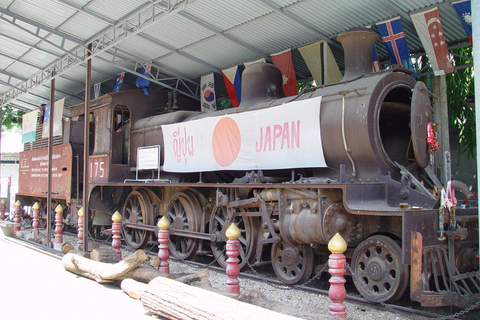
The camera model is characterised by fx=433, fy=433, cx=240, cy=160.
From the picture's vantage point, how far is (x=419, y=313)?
488 cm

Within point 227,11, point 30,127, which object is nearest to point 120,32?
point 227,11

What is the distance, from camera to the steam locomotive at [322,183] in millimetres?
5082

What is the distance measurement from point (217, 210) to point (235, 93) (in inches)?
178

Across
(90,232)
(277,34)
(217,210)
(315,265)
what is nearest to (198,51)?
(277,34)

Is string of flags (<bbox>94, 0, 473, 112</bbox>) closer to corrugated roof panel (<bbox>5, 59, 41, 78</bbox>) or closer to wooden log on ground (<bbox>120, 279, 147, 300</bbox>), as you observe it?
corrugated roof panel (<bbox>5, 59, 41, 78</bbox>)

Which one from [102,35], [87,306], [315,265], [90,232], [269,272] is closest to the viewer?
[87,306]

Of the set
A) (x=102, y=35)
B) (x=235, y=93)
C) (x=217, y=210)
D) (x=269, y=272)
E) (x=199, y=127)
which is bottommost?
(x=269, y=272)

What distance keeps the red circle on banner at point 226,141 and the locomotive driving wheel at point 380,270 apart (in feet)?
9.48

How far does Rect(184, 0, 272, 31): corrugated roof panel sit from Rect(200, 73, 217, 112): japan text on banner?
106 inches

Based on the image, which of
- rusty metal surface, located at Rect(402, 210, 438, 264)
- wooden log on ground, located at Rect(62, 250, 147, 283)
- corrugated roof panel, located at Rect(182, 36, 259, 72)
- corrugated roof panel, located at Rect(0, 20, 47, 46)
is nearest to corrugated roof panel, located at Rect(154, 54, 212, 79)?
corrugated roof panel, located at Rect(182, 36, 259, 72)

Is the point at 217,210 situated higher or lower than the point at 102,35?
lower

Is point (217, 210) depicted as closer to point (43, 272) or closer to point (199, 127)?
point (199, 127)

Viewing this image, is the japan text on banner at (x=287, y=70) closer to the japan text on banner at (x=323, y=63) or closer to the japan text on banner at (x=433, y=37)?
the japan text on banner at (x=323, y=63)

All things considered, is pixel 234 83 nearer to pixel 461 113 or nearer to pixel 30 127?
pixel 461 113
